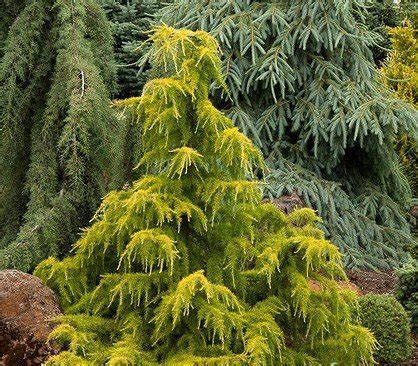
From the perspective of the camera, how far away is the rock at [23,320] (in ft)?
10.0

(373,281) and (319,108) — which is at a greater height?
(319,108)

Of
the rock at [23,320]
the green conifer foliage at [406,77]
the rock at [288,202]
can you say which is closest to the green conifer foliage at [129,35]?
the rock at [288,202]

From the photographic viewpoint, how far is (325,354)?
130 inches

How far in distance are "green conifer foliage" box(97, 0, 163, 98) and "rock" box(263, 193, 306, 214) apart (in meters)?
2.93

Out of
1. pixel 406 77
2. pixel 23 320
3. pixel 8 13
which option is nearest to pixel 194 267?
pixel 23 320

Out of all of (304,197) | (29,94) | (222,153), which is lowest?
(304,197)

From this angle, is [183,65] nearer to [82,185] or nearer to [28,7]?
[82,185]

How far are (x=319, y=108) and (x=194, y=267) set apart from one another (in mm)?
3130

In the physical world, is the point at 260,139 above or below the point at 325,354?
below

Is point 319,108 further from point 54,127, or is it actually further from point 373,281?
point 54,127

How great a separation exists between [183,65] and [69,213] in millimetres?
1639

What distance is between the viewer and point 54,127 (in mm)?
4504

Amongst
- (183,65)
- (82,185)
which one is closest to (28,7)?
(82,185)

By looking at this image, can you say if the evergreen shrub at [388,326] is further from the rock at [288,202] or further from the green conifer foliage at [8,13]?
the green conifer foliage at [8,13]
